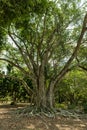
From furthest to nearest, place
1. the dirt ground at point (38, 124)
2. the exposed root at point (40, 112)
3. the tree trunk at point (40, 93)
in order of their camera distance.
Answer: the tree trunk at point (40, 93) → the exposed root at point (40, 112) → the dirt ground at point (38, 124)

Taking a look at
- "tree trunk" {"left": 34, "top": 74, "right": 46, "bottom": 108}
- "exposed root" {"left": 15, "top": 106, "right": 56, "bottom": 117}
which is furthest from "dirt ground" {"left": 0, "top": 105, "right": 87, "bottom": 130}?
"tree trunk" {"left": 34, "top": 74, "right": 46, "bottom": 108}

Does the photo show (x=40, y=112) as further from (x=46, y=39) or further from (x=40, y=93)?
(x=46, y=39)

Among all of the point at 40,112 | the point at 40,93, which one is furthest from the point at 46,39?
the point at 40,112

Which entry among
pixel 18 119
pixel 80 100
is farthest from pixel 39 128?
pixel 80 100

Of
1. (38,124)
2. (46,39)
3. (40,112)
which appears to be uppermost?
(46,39)

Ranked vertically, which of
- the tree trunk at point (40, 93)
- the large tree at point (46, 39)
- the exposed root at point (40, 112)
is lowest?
→ the exposed root at point (40, 112)

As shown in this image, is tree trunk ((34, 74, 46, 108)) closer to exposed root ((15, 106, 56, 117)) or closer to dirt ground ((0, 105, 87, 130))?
exposed root ((15, 106, 56, 117))

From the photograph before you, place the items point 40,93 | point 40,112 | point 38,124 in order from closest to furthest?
point 38,124
point 40,112
point 40,93

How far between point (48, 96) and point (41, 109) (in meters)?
1.29

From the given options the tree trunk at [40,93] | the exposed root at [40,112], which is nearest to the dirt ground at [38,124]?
the exposed root at [40,112]

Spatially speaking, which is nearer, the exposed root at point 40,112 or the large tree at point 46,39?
the exposed root at point 40,112

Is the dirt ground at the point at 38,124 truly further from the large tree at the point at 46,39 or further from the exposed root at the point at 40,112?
the large tree at the point at 46,39

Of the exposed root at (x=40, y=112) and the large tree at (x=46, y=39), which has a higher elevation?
the large tree at (x=46, y=39)

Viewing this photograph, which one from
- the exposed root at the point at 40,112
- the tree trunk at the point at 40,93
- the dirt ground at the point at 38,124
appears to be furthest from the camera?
the tree trunk at the point at 40,93
